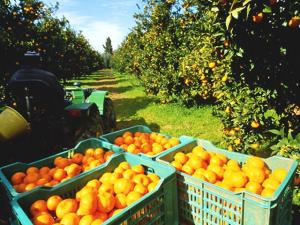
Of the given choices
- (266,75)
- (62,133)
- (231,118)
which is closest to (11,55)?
(62,133)

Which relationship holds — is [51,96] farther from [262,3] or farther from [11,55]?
[11,55]

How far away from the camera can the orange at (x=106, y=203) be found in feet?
7.13

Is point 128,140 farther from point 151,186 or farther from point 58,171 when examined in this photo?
point 151,186

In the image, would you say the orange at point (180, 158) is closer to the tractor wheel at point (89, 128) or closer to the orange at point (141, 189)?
the orange at point (141, 189)

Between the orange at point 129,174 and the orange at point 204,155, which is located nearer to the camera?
the orange at point 129,174

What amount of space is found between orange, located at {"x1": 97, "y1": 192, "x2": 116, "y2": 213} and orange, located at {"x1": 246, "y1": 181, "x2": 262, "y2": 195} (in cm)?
125

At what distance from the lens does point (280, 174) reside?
239cm

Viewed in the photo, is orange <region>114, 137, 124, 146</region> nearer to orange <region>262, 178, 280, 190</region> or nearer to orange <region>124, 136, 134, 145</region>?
orange <region>124, 136, 134, 145</region>

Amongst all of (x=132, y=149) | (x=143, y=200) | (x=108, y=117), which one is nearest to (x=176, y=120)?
(x=108, y=117)

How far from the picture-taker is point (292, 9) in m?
2.80

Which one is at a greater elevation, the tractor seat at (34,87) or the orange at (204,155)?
the tractor seat at (34,87)

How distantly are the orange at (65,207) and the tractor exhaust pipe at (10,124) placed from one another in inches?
67.4

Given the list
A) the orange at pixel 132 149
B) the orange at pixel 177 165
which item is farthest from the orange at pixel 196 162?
the orange at pixel 132 149

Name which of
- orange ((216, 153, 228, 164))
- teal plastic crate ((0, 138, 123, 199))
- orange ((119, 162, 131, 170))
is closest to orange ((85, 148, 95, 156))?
teal plastic crate ((0, 138, 123, 199))
